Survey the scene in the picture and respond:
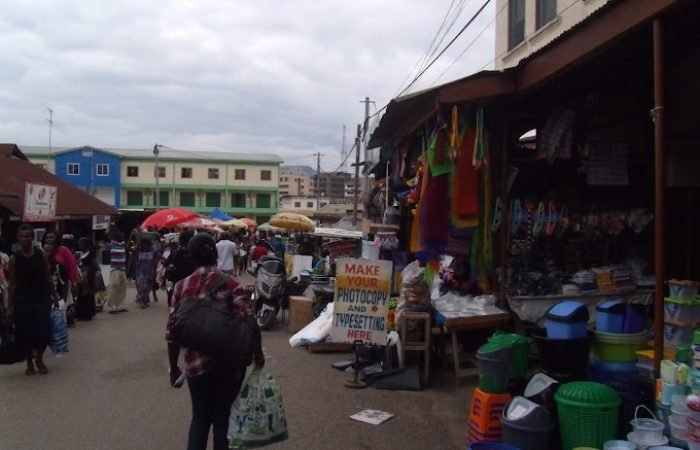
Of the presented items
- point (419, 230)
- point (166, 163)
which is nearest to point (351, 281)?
point (419, 230)

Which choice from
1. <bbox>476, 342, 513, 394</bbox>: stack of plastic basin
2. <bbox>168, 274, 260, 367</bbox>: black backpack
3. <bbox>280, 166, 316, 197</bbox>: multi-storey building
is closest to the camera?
<bbox>168, 274, 260, 367</bbox>: black backpack

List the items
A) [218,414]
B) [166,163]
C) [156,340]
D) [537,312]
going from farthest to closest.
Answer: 1. [166,163]
2. [156,340]
3. [537,312]
4. [218,414]

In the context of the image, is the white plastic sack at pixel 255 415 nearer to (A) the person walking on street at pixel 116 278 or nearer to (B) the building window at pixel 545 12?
(A) the person walking on street at pixel 116 278

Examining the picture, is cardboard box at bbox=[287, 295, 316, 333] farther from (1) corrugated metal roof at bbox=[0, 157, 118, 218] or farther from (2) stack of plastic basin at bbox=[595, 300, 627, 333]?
(2) stack of plastic basin at bbox=[595, 300, 627, 333]

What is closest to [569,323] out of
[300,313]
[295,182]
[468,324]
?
[468,324]

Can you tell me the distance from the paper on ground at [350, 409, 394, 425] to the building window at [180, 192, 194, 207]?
62333 millimetres

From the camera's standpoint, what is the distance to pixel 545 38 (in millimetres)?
15148

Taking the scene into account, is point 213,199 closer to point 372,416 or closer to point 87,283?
point 87,283

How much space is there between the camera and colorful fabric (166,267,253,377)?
3.88 metres

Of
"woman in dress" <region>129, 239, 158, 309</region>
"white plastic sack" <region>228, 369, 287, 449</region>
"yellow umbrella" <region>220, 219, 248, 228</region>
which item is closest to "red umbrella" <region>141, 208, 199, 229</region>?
"yellow umbrella" <region>220, 219, 248, 228</region>

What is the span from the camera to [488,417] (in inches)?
192

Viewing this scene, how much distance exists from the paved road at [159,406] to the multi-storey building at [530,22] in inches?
347

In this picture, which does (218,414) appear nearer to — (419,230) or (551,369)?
(551,369)

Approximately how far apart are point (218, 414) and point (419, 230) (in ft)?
15.0
